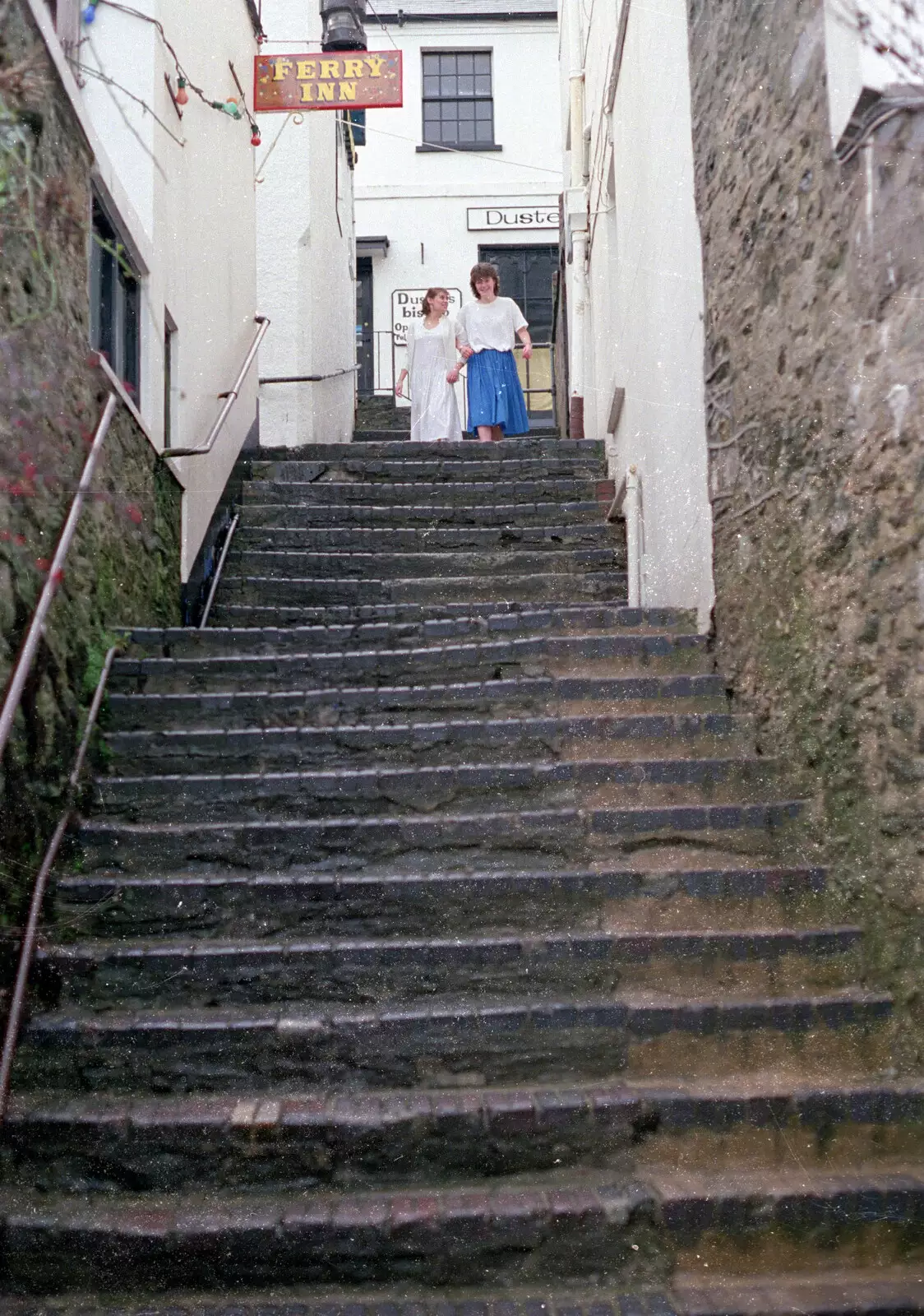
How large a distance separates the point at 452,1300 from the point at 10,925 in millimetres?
1575

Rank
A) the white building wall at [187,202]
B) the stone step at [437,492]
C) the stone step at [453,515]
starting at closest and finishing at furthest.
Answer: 1. the white building wall at [187,202]
2. the stone step at [453,515]
3. the stone step at [437,492]

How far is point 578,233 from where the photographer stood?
10070mm

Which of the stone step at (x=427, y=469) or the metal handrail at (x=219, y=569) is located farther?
the stone step at (x=427, y=469)

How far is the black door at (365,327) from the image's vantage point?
15.6 meters

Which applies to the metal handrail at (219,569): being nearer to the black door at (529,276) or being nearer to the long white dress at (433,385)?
the long white dress at (433,385)

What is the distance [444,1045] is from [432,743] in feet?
3.90

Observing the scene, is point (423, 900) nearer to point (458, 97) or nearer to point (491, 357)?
point (491, 357)

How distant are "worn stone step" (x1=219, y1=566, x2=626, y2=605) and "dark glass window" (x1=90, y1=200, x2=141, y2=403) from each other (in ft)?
3.75

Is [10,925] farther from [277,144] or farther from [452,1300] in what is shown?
[277,144]

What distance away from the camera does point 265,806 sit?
3850mm

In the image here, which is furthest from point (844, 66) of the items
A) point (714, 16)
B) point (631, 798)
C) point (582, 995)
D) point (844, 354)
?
point (582, 995)

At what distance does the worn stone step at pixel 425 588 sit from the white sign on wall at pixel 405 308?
10176 millimetres

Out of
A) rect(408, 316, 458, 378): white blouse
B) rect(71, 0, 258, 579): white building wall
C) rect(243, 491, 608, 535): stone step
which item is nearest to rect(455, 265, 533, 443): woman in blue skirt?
rect(408, 316, 458, 378): white blouse

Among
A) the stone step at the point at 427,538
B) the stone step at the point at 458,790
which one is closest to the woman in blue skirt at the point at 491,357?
the stone step at the point at 427,538
